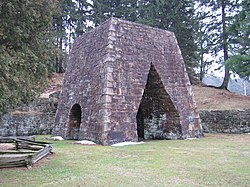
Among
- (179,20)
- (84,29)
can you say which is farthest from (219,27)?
(84,29)

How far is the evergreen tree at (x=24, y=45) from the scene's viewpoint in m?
5.06

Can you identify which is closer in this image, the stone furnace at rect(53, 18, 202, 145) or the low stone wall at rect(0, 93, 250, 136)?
the stone furnace at rect(53, 18, 202, 145)

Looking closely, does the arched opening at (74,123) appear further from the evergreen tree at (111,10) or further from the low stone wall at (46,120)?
the evergreen tree at (111,10)

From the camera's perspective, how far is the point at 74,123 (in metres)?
14.3

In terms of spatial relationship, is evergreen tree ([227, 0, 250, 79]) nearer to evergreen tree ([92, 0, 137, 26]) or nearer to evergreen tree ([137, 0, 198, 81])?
evergreen tree ([137, 0, 198, 81])

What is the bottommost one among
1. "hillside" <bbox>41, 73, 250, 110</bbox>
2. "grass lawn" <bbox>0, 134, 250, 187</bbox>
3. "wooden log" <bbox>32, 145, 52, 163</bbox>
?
"grass lawn" <bbox>0, 134, 250, 187</bbox>

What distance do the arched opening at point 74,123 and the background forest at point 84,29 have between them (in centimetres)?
266

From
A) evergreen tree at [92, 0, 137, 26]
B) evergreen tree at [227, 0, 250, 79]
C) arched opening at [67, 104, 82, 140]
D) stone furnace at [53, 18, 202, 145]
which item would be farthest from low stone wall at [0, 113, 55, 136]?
evergreen tree at [92, 0, 137, 26]

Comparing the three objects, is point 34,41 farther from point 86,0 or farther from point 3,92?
point 86,0

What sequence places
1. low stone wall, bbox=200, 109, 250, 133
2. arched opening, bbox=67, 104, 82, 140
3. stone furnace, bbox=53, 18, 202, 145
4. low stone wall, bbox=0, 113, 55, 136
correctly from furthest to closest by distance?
low stone wall, bbox=0, 113, 55, 136 < low stone wall, bbox=200, 109, 250, 133 < arched opening, bbox=67, 104, 82, 140 < stone furnace, bbox=53, 18, 202, 145

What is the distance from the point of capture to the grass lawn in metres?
5.09

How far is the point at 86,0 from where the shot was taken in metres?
28.5

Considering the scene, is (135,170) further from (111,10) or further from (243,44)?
(111,10)

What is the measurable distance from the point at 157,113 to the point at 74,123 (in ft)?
13.3
